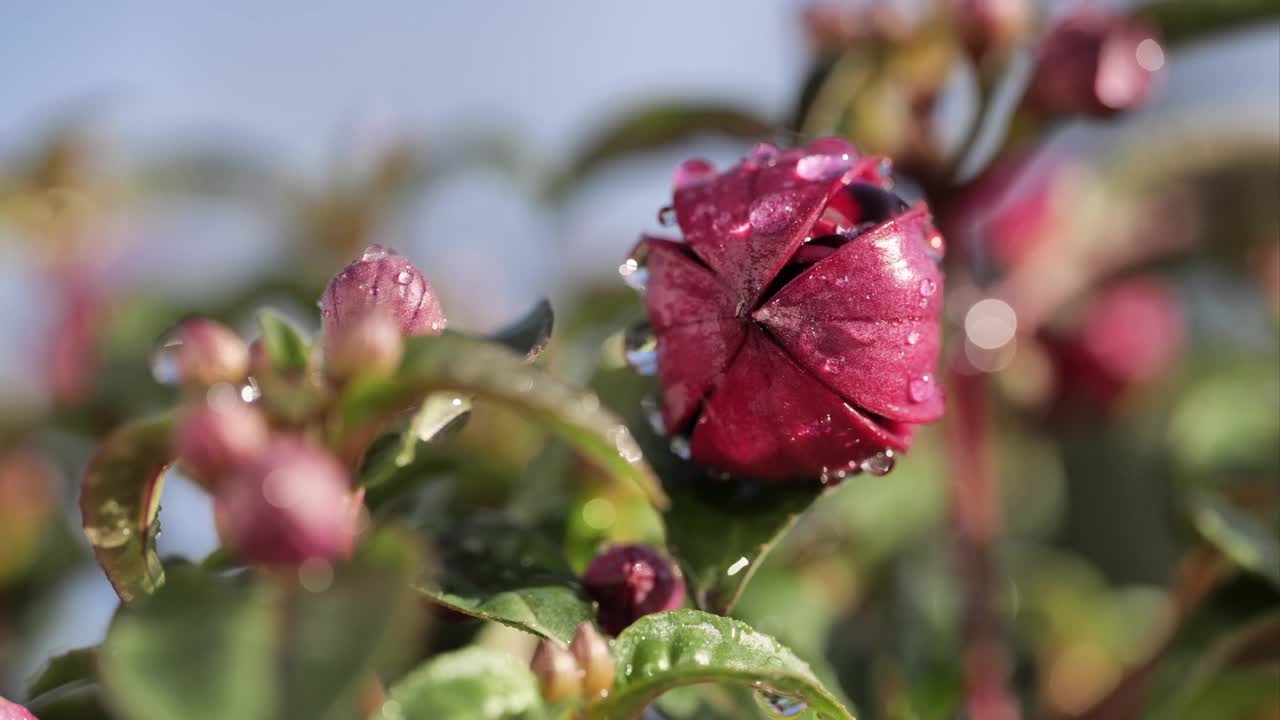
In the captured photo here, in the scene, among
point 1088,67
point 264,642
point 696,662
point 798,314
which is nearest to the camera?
point 264,642

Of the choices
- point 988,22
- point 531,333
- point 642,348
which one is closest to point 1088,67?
point 988,22

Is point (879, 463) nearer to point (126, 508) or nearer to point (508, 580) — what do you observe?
point (508, 580)

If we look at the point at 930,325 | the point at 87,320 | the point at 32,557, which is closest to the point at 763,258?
the point at 930,325

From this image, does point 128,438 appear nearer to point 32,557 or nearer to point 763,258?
point 763,258

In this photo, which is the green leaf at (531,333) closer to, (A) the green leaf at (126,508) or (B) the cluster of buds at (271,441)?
(B) the cluster of buds at (271,441)

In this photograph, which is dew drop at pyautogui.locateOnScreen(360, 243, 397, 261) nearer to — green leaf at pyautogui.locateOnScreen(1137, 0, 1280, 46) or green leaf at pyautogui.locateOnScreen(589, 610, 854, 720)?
green leaf at pyautogui.locateOnScreen(589, 610, 854, 720)

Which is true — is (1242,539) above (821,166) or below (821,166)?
below

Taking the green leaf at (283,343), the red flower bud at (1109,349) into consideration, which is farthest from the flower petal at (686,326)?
the red flower bud at (1109,349)
